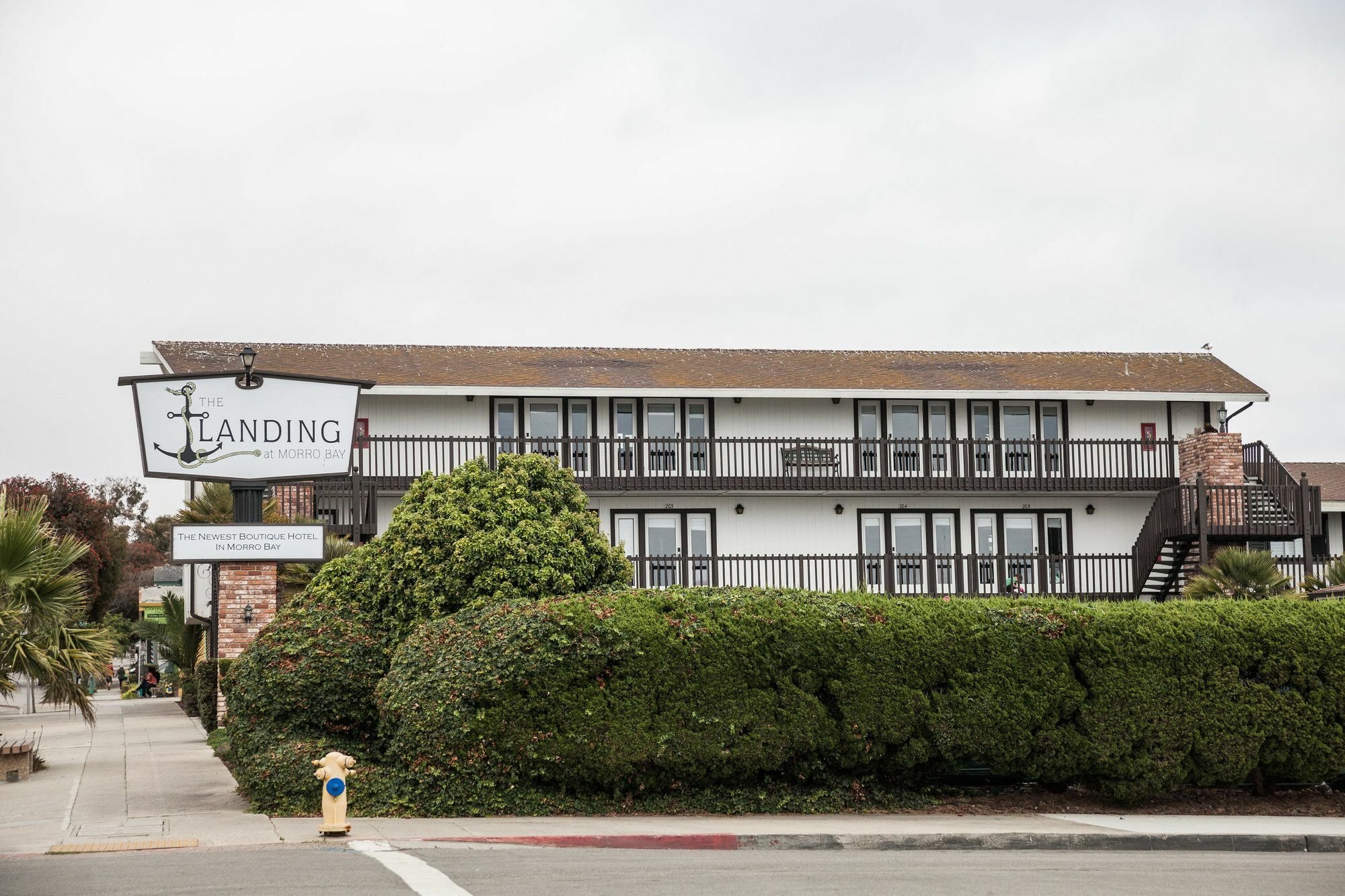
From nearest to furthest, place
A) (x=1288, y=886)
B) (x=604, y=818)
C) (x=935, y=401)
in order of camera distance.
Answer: (x=1288, y=886)
(x=604, y=818)
(x=935, y=401)

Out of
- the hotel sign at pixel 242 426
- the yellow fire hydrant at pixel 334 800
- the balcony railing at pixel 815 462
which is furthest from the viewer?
the balcony railing at pixel 815 462

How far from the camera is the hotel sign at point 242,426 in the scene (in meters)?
16.7

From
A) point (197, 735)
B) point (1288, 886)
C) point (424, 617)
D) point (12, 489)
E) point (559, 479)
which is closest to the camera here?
point (1288, 886)

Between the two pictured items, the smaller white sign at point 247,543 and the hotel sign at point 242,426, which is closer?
the smaller white sign at point 247,543

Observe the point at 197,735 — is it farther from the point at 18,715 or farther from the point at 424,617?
the point at 18,715

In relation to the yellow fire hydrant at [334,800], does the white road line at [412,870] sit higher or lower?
lower

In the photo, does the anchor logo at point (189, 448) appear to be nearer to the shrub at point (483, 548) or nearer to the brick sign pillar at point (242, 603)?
Answer: the shrub at point (483, 548)

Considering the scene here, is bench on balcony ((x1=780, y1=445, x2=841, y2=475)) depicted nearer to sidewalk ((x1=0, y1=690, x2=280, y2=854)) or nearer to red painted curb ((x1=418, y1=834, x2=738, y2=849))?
sidewalk ((x1=0, y1=690, x2=280, y2=854))

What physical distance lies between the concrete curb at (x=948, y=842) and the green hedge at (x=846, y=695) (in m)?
1.27

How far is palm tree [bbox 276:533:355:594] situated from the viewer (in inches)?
939

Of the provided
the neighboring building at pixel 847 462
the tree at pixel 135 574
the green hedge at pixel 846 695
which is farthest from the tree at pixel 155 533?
the green hedge at pixel 846 695

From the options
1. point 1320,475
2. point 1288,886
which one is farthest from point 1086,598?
point 1288,886

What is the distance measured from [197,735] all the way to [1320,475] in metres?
29.6

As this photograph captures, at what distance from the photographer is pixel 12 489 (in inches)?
1817
